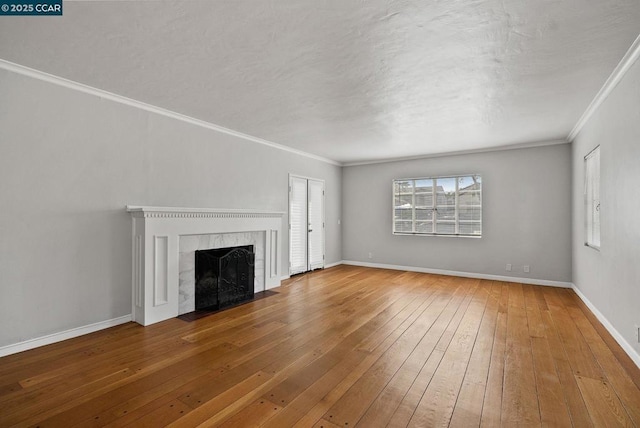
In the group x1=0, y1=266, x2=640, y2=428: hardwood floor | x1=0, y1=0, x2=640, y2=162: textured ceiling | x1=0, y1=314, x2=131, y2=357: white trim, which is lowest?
x1=0, y1=266, x2=640, y2=428: hardwood floor

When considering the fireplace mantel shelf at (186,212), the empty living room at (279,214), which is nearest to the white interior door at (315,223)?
the empty living room at (279,214)

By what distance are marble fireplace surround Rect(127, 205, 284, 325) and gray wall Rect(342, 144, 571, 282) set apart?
3.94 m

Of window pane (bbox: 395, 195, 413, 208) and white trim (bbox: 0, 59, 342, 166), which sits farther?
window pane (bbox: 395, 195, 413, 208)

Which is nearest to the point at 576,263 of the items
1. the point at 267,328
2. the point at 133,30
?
the point at 267,328

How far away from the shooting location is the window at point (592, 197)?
13.2 feet

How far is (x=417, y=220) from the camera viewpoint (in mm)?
7020

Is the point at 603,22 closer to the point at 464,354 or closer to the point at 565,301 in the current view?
the point at 464,354

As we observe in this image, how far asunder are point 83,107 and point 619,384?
18.0ft

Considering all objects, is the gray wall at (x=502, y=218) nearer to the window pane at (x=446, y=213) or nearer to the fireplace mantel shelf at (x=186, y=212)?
the window pane at (x=446, y=213)

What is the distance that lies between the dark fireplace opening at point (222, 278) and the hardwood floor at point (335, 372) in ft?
1.10

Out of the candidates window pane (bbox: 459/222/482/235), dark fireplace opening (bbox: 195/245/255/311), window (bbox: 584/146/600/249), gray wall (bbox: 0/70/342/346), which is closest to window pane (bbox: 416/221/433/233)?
window pane (bbox: 459/222/482/235)

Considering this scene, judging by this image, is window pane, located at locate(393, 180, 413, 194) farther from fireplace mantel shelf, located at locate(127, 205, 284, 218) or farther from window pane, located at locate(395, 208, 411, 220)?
fireplace mantel shelf, located at locate(127, 205, 284, 218)

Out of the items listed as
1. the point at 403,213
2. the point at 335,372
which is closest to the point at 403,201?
the point at 403,213

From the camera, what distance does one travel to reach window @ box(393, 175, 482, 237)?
639 centimetres
